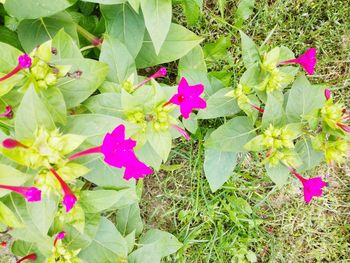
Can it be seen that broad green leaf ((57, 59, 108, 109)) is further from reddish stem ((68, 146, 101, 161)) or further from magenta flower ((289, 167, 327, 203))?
magenta flower ((289, 167, 327, 203))

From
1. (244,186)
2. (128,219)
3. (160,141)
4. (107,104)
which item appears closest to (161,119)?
(160,141)

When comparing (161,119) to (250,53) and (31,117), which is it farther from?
(250,53)

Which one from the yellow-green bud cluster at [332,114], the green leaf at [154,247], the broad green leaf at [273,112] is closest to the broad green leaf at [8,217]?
the green leaf at [154,247]

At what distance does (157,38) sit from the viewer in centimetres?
206

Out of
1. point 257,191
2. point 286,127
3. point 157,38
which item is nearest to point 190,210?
point 257,191

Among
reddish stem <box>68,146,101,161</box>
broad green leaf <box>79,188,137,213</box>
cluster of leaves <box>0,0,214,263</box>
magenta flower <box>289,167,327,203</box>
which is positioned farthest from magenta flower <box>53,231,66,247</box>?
magenta flower <box>289,167,327,203</box>

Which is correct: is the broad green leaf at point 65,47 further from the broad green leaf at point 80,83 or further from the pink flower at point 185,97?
the pink flower at point 185,97

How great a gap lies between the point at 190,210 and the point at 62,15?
1573 mm

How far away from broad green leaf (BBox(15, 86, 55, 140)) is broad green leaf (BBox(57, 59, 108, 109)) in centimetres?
34

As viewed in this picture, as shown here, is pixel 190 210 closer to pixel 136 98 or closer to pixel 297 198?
pixel 297 198

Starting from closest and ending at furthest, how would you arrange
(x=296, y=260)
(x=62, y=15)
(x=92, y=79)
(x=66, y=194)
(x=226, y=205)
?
(x=66, y=194)
(x=92, y=79)
(x=62, y=15)
(x=226, y=205)
(x=296, y=260)

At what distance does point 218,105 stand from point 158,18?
613 mm

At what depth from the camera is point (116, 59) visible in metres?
2.24

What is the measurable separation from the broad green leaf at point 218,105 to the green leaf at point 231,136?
0.26ft
